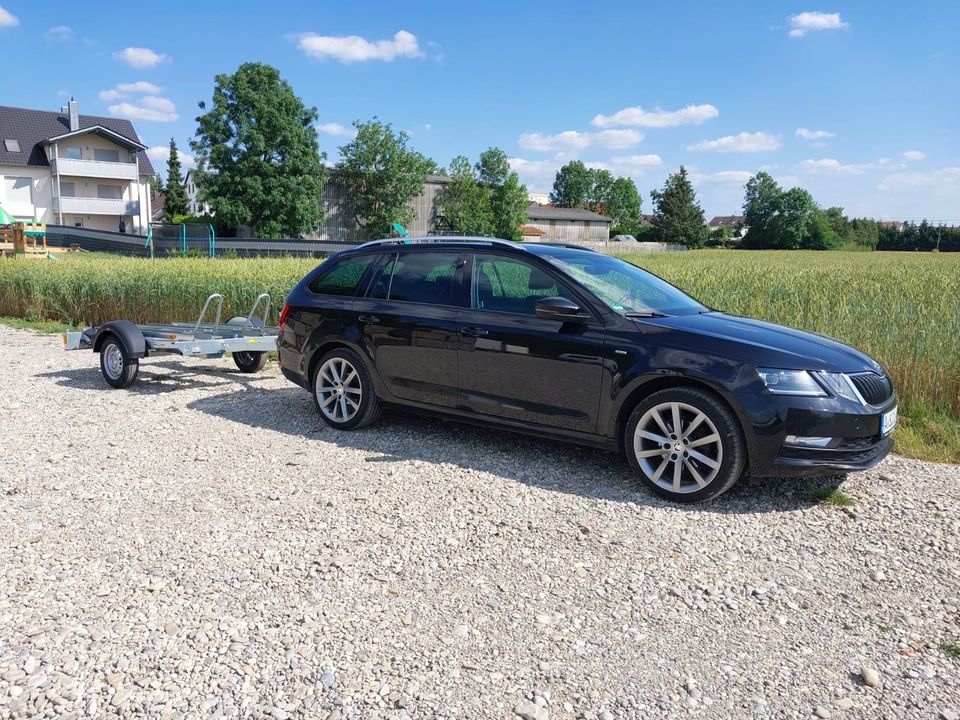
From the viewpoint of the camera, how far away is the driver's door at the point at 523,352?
5.41 metres

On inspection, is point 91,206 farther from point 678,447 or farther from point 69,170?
point 678,447

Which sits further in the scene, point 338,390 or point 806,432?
point 338,390

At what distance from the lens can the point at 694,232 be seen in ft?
364

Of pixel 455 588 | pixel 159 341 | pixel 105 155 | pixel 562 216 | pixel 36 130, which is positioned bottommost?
pixel 455 588

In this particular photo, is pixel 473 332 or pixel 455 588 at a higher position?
pixel 473 332

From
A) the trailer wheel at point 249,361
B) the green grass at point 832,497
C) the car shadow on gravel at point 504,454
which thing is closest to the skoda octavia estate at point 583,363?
the car shadow on gravel at point 504,454

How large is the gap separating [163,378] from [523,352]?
5.82 meters

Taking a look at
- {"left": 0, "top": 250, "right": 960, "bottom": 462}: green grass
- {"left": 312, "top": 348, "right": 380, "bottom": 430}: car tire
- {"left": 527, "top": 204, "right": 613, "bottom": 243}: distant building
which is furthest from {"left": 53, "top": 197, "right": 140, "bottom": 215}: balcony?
{"left": 312, "top": 348, "right": 380, "bottom": 430}: car tire

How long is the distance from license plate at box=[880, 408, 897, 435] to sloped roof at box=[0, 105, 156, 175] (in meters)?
71.2

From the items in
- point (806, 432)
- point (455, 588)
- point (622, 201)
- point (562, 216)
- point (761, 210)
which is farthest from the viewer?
point (622, 201)

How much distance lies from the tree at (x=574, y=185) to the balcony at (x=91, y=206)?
328ft

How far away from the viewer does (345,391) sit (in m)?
6.85

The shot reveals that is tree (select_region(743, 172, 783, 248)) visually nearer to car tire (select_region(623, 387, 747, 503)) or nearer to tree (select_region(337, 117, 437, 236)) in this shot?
tree (select_region(337, 117, 437, 236))

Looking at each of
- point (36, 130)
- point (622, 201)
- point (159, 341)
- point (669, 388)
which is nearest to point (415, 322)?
point (669, 388)
